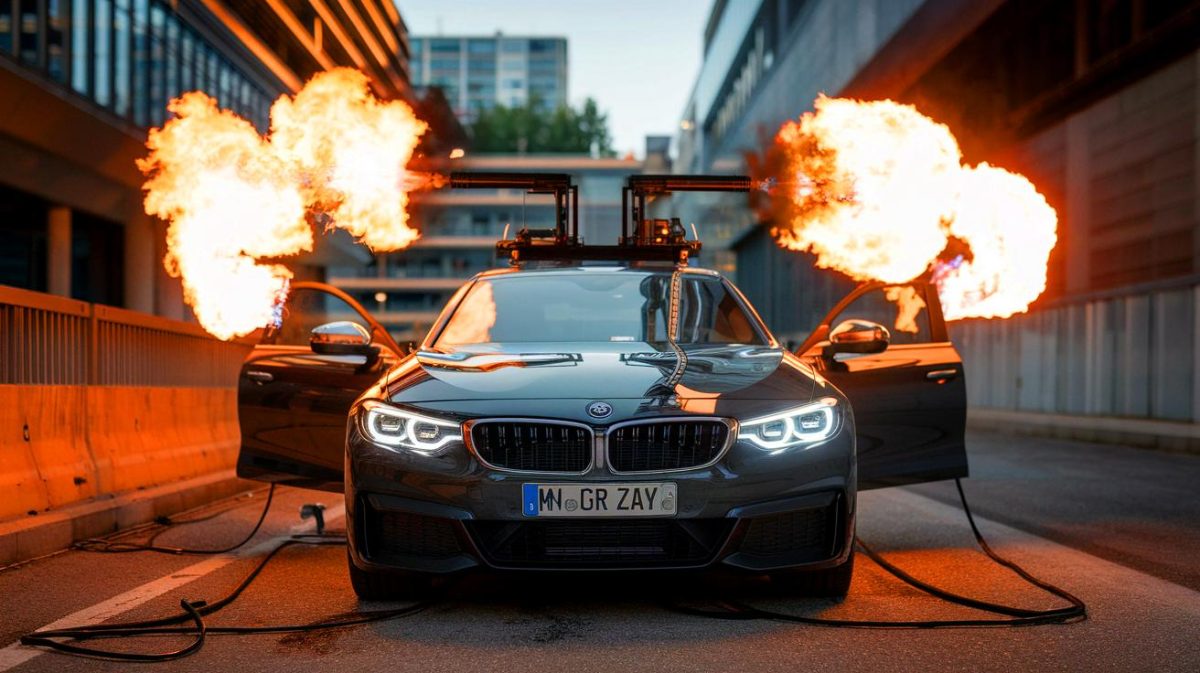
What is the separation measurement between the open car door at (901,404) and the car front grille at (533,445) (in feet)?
6.25

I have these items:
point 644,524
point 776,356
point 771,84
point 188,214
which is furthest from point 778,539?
point 771,84

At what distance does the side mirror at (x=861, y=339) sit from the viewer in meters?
6.37

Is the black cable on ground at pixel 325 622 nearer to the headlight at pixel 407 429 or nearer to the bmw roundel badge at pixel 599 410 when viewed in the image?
the headlight at pixel 407 429

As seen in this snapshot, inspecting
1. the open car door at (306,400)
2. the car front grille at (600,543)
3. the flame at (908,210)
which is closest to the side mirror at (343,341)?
the open car door at (306,400)

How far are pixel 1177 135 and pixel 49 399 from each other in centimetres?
1692

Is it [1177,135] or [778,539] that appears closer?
[778,539]

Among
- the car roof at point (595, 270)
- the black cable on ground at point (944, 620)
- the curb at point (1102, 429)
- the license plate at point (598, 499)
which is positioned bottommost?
the curb at point (1102, 429)

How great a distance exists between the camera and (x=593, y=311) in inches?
262

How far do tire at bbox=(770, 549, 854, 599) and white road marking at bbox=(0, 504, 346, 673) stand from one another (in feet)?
8.75

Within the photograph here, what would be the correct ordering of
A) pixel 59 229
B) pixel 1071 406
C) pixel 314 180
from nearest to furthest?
pixel 314 180 → pixel 1071 406 → pixel 59 229

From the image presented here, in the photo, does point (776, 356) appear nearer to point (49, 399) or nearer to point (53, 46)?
point (49, 399)

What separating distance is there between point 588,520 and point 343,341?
2148 mm

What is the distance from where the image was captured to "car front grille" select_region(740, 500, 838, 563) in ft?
16.9

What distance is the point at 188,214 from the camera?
32.4ft
